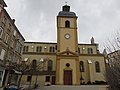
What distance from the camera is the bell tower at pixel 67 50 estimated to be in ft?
107

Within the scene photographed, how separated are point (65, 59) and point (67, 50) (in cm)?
226

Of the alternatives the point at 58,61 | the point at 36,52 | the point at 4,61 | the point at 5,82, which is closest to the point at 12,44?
the point at 4,61

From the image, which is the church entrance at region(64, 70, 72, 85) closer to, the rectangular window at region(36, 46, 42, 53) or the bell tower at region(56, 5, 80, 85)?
the bell tower at region(56, 5, 80, 85)

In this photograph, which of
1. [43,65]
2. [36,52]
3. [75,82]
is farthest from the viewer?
[36,52]

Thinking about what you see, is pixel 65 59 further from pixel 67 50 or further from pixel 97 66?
pixel 97 66

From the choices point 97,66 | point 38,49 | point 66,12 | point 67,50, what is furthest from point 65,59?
point 38,49

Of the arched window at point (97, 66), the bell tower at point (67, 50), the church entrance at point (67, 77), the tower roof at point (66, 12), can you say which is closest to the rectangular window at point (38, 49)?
the bell tower at point (67, 50)

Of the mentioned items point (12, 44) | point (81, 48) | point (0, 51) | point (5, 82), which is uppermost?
point (81, 48)

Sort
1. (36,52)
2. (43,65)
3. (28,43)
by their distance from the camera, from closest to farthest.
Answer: (43,65) → (36,52) → (28,43)

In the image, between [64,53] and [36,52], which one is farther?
[36,52]

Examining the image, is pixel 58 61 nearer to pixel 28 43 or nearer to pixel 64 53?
pixel 64 53

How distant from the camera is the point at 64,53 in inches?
1353

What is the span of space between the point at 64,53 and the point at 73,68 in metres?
4.19

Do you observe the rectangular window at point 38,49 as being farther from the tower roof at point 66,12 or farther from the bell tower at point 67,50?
the tower roof at point 66,12
